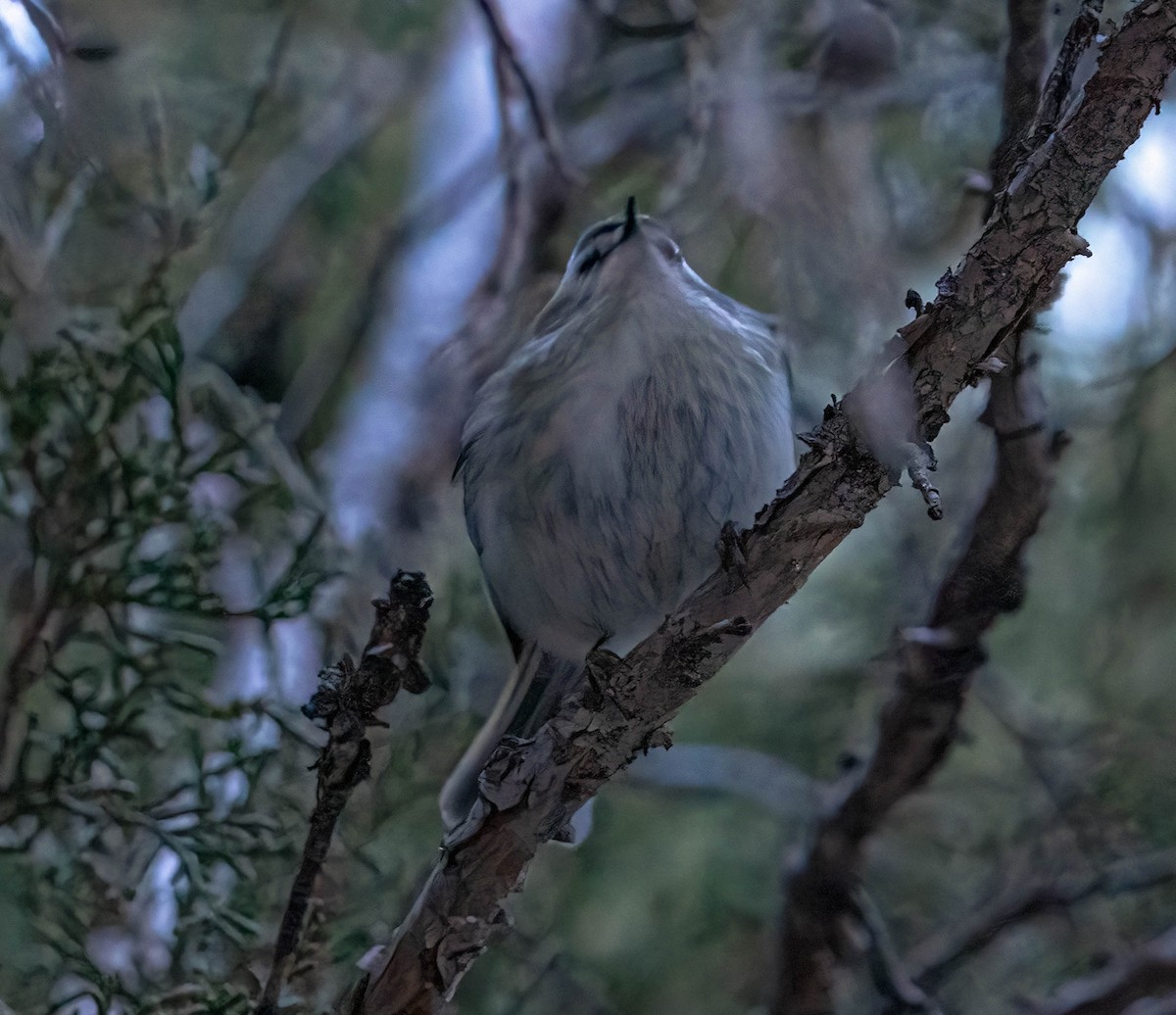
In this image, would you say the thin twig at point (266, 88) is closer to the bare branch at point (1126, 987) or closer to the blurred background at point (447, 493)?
Answer: the blurred background at point (447, 493)

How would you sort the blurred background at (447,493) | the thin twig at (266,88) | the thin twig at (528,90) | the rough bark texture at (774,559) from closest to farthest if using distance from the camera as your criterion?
the rough bark texture at (774,559)
the blurred background at (447,493)
the thin twig at (266,88)
the thin twig at (528,90)

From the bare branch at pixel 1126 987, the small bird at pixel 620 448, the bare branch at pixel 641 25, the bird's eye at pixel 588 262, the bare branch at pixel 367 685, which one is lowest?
the bare branch at pixel 1126 987

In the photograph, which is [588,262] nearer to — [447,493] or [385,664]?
[447,493]

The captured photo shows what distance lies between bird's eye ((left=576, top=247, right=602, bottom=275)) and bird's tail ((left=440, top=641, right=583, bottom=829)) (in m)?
0.58

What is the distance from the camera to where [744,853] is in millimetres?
2270

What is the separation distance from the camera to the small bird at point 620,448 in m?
1.67

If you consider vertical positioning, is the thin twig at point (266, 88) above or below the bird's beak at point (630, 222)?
above

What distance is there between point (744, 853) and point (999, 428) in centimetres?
100

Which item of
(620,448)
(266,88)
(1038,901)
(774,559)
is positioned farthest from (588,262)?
(1038,901)

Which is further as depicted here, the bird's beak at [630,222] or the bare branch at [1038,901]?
the bare branch at [1038,901]

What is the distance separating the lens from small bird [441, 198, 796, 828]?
167cm

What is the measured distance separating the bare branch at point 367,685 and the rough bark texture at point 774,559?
144 mm

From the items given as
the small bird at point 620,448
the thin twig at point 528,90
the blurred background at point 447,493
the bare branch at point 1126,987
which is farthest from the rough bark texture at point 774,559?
the thin twig at point 528,90

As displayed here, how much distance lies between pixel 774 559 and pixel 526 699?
0.76 m
